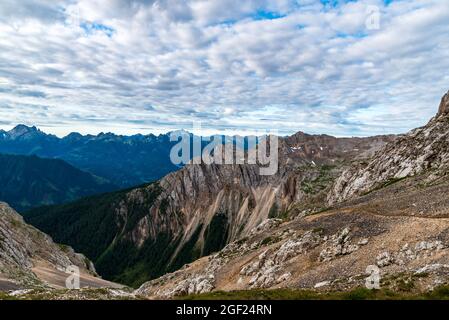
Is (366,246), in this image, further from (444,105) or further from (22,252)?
(22,252)

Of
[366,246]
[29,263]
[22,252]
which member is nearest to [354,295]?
[366,246]

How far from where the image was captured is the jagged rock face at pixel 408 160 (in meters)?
77.1

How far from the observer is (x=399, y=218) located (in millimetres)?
46000

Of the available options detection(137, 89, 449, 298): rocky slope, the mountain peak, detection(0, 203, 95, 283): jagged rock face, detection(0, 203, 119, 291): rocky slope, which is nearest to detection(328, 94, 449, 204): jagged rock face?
the mountain peak

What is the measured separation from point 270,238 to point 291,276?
20.6 m

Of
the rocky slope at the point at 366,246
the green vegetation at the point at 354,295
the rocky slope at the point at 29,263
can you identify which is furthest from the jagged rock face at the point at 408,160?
the rocky slope at the point at 29,263

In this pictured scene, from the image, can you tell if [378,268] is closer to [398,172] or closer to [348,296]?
[348,296]

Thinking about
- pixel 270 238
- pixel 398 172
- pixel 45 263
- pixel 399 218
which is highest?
→ pixel 398 172

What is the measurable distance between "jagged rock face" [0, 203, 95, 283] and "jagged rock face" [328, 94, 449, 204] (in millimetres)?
72277

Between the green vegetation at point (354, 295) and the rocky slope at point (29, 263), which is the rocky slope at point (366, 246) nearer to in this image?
the green vegetation at point (354, 295)

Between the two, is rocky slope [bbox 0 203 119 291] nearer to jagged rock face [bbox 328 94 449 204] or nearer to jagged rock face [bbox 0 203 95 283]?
jagged rock face [bbox 0 203 95 283]
